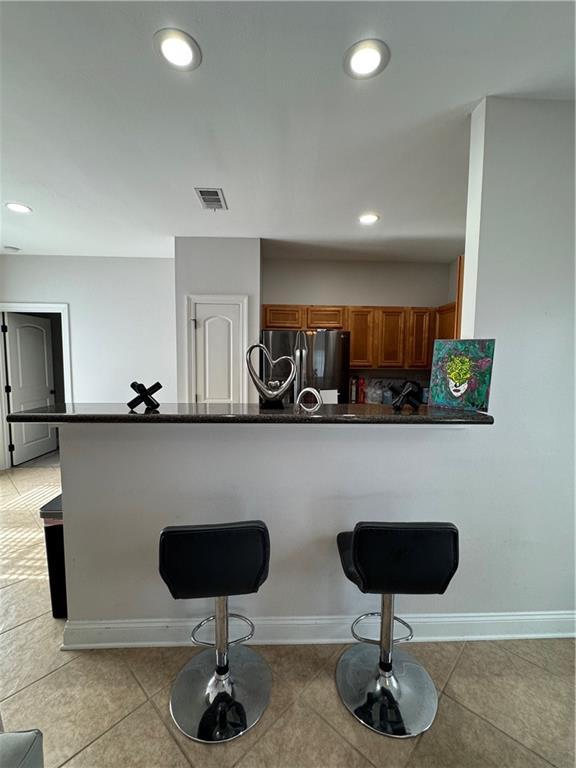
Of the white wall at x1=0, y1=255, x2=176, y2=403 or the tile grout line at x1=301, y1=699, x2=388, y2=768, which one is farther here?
the white wall at x1=0, y1=255, x2=176, y2=403

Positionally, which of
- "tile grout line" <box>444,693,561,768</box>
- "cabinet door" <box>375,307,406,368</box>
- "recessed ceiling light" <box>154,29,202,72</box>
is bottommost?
"tile grout line" <box>444,693,561,768</box>

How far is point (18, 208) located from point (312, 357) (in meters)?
2.86

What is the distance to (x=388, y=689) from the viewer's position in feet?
4.50

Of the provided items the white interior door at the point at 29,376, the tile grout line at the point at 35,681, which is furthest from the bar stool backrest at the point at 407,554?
the white interior door at the point at 29,376

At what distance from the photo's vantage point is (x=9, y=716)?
1.29 m

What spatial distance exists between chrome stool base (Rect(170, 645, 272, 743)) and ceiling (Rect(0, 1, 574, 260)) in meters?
2.60

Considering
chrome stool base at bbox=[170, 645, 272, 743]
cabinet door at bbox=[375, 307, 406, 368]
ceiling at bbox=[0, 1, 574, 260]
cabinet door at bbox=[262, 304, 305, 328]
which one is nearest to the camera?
ceiling at bbox=[0, 1, 574, 260]

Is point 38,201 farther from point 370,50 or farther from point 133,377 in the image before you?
point 370,50

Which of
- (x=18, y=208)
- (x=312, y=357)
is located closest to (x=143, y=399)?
(x=312, y=357)

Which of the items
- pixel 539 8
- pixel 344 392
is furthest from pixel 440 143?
pixel 344 392

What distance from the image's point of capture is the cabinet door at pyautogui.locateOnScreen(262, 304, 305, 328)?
3.69m

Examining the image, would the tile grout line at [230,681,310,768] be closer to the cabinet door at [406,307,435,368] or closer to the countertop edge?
the countertop edge

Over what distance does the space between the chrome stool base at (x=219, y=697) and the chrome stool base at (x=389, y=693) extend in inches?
15.0

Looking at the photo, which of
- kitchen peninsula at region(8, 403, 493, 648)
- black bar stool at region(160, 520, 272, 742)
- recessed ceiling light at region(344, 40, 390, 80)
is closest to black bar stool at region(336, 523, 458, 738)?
kitchen peninsula at region(8, 403, 493, 648)
